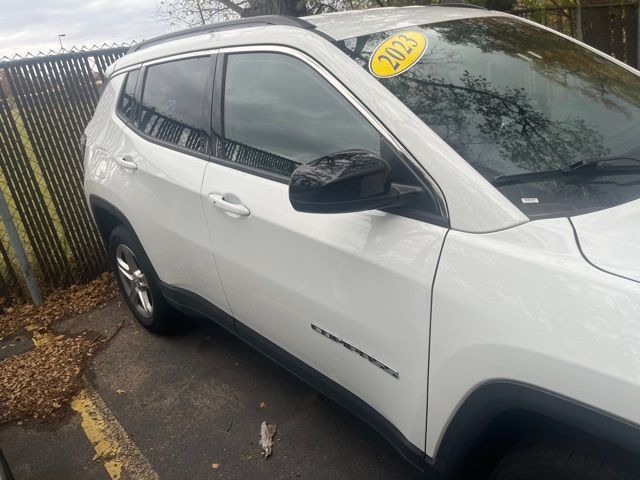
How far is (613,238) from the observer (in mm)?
1455

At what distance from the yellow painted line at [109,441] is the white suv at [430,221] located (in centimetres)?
79

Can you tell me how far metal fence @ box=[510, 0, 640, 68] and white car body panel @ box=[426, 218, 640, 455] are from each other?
6134 millimetres

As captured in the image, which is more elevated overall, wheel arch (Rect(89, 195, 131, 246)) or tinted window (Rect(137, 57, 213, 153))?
tinted window (Rect(137, 57, 213, 153))

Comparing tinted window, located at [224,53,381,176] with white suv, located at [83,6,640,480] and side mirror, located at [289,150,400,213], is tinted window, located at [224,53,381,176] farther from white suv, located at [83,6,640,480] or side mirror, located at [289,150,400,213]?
side mirror, located at [289,150,400,213]

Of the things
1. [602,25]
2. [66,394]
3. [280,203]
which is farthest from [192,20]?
[280,203]

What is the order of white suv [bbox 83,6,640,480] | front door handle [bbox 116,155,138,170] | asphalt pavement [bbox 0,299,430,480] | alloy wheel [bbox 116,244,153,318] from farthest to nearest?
1. alloy wheel [bbox 116,244,153,318]
2. front door handle [bbox 116,155,138,170]
3. asphalt pavement [bbox 0,299,430,480]
4. white suv [bbox 83,6,640,480]

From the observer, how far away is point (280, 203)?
2.21m

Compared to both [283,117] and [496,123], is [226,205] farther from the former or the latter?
[496,123]

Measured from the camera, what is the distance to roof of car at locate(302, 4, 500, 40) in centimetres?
226

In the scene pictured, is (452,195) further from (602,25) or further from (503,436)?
(602,25)

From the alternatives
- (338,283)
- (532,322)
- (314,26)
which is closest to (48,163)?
(314,26)

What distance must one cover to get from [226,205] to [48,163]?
10.1 ft

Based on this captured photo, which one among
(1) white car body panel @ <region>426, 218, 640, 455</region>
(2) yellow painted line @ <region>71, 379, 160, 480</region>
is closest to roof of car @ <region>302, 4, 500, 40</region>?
(1) white car body panel @ <region>426, 218, 640, 455</region>

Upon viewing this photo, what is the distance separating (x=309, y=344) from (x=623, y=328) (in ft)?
4.03
